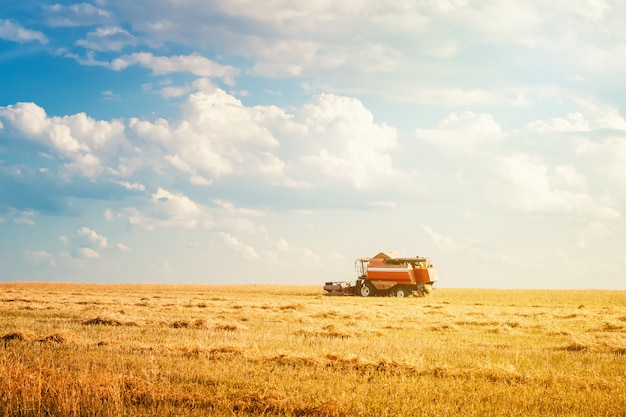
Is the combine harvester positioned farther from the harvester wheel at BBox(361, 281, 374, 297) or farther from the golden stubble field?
the golden stubble field

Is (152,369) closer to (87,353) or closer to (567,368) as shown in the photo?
(87,353)

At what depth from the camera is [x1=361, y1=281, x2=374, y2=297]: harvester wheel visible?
5128cm

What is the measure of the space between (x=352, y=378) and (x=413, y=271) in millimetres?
40458

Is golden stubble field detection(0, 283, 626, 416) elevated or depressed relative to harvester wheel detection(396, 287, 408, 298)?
elevated

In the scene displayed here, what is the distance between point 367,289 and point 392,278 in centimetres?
266

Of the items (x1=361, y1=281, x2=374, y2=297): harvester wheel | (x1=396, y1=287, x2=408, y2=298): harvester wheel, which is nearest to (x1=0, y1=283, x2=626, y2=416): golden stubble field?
(x1=396, y1=287, x2=408, y2=298): harvester wheel

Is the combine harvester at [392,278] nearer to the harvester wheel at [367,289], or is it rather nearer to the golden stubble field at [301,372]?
the harvester wheel at [367,289]

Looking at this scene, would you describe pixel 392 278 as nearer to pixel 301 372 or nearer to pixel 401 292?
pixel 401 292

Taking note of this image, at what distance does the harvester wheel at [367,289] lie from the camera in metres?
51.3

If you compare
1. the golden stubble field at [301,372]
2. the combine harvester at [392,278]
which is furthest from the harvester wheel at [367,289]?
the golden stubble field at [301,372]

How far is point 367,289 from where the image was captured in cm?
5156

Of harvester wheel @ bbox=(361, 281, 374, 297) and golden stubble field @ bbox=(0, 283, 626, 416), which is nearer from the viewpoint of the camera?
golden stubble field @ bbox=(0, 283, 626, 416)

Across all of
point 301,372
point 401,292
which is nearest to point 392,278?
point 401,292

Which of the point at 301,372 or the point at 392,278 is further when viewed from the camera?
the point at 392,278
